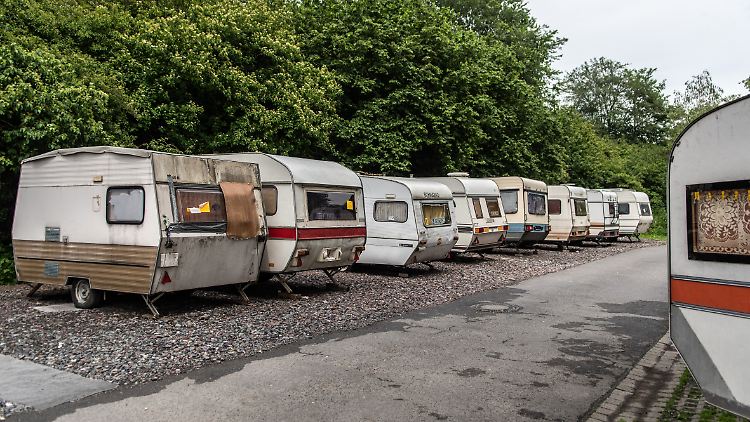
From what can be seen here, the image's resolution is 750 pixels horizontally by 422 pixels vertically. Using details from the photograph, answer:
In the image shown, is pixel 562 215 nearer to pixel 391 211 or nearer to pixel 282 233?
pixel 391 211

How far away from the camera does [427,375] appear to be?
719cm

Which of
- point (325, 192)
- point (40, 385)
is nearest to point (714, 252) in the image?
point (40, 385)

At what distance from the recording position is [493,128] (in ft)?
100

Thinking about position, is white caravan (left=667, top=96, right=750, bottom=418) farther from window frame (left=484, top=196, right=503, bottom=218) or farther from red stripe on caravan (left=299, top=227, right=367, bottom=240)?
window frame (left=484, top=196, right=503, bottom=218)

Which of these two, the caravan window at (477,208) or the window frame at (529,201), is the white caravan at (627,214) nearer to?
the window frame at (529,201)

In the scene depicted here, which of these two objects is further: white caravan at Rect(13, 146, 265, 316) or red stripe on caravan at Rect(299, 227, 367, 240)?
red stripe on caravan at Rect(299, 227, 367, 240)

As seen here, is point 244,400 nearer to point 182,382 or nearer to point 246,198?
point 182,382

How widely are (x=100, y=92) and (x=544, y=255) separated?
658 inches

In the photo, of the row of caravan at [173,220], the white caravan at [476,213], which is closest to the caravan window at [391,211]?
the row of caravan at [173,220]

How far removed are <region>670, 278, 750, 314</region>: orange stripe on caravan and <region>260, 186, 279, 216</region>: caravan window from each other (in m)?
8.01

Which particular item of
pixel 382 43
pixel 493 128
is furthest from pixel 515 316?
pixel 493 128

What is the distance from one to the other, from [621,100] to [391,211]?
2488 inches

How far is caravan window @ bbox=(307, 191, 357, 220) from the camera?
12.4 meters

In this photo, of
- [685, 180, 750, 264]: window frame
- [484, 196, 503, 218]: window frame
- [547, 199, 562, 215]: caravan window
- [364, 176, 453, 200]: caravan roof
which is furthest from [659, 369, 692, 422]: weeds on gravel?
[547, 199, 562, 215]: caravan window
